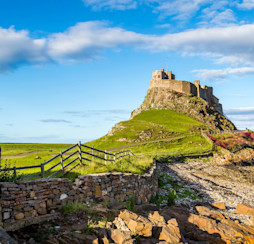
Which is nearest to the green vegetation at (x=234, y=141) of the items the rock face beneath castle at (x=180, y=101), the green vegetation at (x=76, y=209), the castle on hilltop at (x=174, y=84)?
the rock face beneath castle at (x=180, y=101)

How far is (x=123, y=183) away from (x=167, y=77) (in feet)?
326

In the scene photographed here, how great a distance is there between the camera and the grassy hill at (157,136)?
56.2 m

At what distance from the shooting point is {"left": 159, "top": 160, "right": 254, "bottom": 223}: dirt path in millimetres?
24250

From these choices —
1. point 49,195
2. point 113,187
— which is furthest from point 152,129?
point 49,195

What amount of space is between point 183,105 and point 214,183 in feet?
212

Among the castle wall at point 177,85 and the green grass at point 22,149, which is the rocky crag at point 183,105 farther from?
the green grass at point 22,149

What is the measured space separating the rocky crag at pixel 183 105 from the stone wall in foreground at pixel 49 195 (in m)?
72.8

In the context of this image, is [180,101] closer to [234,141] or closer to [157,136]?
[157,136]

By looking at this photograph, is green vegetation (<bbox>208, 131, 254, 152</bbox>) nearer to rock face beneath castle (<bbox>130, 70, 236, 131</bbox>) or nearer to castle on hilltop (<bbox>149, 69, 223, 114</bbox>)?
rock face beneath castle (<bbox>130, 70, 236, 131</bbox>)

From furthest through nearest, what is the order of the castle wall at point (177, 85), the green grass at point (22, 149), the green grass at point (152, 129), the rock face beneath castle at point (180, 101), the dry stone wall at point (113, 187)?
the castle wall at point (177, 85)
the rock face beneath castle at point (180, 101)
the green grass at point (152, 129)
the green grass at point (22, 149)
the dry stone wall at point (113, 187)

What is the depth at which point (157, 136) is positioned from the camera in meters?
65.4

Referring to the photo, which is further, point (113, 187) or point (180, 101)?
point (180, 101)

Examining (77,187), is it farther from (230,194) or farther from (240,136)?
(240,136)

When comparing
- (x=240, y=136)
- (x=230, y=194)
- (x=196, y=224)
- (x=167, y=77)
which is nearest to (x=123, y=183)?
(x=196, y=224)
